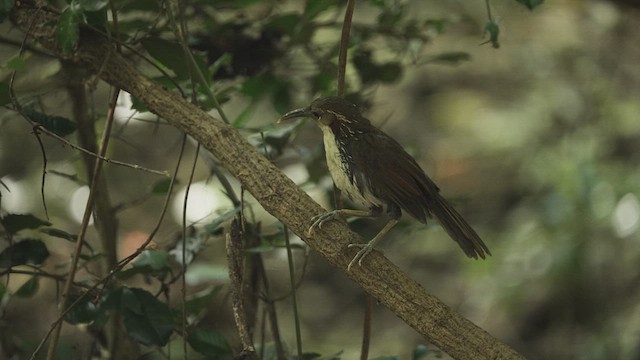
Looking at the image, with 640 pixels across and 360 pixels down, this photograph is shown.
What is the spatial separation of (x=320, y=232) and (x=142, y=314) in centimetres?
60

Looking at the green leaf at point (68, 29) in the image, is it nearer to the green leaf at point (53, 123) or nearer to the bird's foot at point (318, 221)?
the green leaf at point (53, 123)

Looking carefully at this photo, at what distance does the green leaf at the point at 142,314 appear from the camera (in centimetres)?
242

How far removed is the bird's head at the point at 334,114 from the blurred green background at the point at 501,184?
41.0 inches

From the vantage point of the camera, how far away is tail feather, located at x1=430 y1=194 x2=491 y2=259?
7.95 ft

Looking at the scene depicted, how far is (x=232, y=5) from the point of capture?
10.2 ft

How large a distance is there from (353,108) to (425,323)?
0.69 metres

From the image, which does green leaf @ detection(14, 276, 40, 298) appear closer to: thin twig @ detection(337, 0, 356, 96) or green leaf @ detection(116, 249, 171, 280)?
green leaf @ detection(116, 249, 171, 280)

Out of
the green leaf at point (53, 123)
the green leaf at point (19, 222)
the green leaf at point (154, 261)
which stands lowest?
the green leaf at point (154, 261)

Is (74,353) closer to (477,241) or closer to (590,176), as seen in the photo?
(477,241)

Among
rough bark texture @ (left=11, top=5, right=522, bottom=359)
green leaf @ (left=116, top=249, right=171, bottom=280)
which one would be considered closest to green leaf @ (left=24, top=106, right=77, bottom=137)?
rough bark texture @ (left=11, top=5, right=522, bottom=359)

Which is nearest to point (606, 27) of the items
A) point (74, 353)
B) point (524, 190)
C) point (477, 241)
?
point (524, 190)

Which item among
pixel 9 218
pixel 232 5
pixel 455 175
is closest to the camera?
pixel 9 218

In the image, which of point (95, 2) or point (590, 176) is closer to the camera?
point (95, 2)

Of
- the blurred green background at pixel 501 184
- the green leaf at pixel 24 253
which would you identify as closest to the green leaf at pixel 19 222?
the green leaf at pixel 24 253
